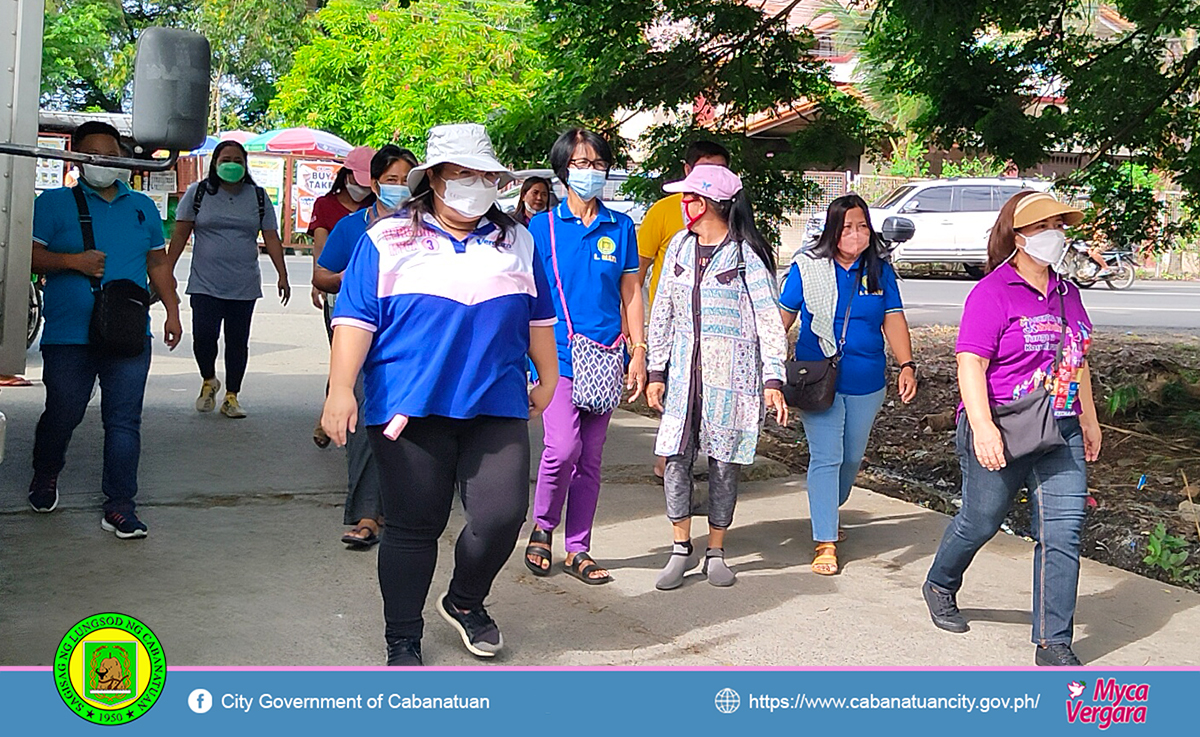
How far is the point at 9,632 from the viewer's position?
15.2ft

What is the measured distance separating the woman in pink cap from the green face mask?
50.7 inches

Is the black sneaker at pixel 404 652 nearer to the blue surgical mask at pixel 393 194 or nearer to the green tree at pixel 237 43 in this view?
the blue surgical mask at pixel 393 194

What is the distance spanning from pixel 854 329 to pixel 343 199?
2941 mm

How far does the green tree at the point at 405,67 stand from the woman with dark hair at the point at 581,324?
1777 centimetres

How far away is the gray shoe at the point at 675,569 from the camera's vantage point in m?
5.59

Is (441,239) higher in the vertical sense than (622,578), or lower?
higher

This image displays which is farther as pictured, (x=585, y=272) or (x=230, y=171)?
(x=230, y=171)

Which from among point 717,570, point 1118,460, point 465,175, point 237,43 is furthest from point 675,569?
point 237,43

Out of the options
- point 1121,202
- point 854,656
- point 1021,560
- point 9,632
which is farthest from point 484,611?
point 1121,202

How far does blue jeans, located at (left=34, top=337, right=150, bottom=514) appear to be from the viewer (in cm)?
587

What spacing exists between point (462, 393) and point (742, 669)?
1354mm

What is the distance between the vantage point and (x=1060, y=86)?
955 cm

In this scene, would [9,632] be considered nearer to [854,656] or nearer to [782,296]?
[854,656]
